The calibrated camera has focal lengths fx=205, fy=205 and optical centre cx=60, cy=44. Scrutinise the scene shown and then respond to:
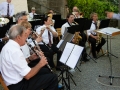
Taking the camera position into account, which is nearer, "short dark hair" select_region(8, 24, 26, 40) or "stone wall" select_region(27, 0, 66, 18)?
"short dark hair" select_region(8, 24, 26, 40)

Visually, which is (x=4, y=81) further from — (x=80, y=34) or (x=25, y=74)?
(x=80, y=34)

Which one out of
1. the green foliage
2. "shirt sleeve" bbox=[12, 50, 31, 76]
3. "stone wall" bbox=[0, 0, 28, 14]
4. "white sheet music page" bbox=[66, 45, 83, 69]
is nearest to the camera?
"shirt sleeve" bbox=[12, 50, 31, 76]

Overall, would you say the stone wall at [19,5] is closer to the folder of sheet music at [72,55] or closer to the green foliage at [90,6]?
the green foliage at [90,6]

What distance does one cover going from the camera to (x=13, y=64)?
8.58 ft

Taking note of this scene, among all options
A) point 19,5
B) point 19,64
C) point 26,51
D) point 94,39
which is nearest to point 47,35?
point 26,51

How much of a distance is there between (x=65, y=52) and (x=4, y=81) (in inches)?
50.4

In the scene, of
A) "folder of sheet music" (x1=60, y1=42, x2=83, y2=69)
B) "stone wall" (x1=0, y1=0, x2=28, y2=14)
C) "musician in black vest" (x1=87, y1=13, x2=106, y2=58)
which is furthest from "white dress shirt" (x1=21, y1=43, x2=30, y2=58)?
"stone wall" (x1=0, y1=0, x2=28, y2=14)

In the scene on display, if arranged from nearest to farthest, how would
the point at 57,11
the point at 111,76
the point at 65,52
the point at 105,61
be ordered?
the point at 65,52 < the point at 111,76 < the point at 105,61 < the point at 57,11

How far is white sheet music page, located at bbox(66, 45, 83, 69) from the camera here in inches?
136

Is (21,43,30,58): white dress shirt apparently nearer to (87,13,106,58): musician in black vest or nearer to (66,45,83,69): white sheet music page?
(66,45,83,69): white sheet music page

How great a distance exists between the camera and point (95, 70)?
4.98 meters

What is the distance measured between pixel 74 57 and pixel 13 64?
1.23 meters

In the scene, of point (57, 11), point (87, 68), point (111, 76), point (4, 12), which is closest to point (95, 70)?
point (87, 68)

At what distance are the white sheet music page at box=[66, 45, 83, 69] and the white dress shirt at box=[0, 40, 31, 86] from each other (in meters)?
1.00
